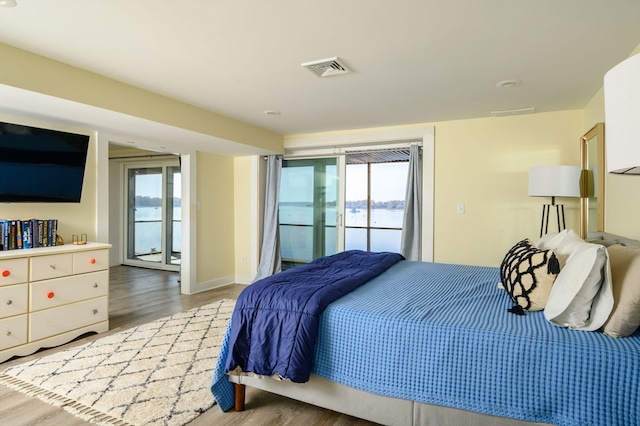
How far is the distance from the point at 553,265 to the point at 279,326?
1.48 metres

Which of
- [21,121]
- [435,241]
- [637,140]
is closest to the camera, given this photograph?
[637,140]

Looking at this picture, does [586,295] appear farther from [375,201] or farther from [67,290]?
[375,201]

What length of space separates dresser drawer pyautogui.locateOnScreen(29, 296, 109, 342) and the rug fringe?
46cm

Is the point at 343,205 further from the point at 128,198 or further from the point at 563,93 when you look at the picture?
the point at 128,198

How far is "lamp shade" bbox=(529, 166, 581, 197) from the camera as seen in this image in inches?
128

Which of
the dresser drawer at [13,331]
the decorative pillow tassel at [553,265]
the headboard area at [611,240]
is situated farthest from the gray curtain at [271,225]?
the decorative pillow tassel at [553,265]

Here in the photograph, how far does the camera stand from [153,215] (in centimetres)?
693

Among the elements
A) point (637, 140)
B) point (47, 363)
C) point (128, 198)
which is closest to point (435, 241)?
point (637, 140)

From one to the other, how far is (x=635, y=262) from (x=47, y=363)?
3.79 metres

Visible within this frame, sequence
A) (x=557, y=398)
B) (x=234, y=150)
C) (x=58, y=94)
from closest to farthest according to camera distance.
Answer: (x=557, y=398), (x=58, y=94), (x=234, y=150)

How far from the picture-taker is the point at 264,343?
75.4 inches

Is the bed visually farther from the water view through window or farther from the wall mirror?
the water view through window

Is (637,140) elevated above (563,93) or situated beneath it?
situated beneath

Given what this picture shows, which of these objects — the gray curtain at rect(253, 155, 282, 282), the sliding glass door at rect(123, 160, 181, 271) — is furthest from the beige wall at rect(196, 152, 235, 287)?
the sliding glass door at rect(123, 160, 181, 271)
